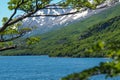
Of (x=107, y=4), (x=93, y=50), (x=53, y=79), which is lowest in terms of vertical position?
(x=53, y=79)

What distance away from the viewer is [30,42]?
13.1 m

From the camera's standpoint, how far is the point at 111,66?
5.74 metres

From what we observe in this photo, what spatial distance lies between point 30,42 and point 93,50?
705 cm

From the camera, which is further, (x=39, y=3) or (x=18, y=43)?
(x=18, y=43)

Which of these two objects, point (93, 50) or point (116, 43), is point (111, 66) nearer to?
point (93, 50)

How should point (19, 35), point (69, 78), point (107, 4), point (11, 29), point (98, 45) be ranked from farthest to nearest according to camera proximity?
point (11, 29) → point (19, 35) → point (107, 4) → point (98, 45) → point (69, 78)

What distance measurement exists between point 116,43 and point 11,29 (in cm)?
748

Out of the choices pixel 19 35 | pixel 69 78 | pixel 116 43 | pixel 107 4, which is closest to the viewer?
pixel 69 78

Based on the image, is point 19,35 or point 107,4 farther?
point 19,35

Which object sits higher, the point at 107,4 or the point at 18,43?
the point at 107,4

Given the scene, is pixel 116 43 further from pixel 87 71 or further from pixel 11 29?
pixel 11 29

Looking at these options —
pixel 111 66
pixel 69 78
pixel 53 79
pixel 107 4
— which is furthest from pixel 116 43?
pixel 53 79

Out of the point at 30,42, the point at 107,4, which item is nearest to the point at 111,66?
the point at 107,4

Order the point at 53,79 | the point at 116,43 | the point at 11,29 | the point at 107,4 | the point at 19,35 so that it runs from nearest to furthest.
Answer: the point at 116,43
the point at 107,4
the point at 19,35
the point at 11,29
the point at 53,79
